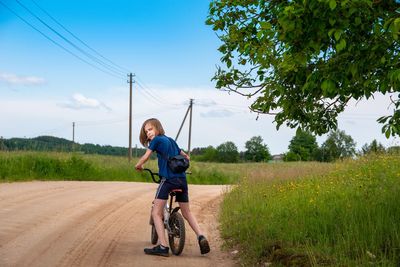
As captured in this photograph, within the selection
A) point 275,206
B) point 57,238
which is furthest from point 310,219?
point 57,238

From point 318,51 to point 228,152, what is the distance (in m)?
127

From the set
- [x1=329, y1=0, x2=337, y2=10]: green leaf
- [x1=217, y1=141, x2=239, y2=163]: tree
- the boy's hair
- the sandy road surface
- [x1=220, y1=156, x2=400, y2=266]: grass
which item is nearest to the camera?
[x1=329, y1=0, x2=337, y2=10]: green leaf

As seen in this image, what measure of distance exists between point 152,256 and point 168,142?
1537 millimetres

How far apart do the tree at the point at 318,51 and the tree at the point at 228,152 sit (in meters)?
121

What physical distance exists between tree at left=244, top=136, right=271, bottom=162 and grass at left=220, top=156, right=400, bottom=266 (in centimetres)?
12667

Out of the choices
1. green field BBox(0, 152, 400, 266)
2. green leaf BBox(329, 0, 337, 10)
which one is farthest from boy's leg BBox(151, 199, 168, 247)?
green leaf BBox(329, 0, 337, 10)

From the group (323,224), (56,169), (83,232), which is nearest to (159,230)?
(83,232)

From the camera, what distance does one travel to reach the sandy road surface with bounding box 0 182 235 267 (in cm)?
667

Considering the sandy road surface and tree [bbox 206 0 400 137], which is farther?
the sandy road surface

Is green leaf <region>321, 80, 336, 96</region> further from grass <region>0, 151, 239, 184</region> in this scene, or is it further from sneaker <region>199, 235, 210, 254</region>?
grass <region>0, 151, 239, 184</region>

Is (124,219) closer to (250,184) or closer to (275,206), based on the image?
(275,206)

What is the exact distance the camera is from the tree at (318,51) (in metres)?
4.32

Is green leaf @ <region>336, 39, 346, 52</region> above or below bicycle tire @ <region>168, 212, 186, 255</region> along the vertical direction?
above

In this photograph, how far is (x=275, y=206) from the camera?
9086 mm
